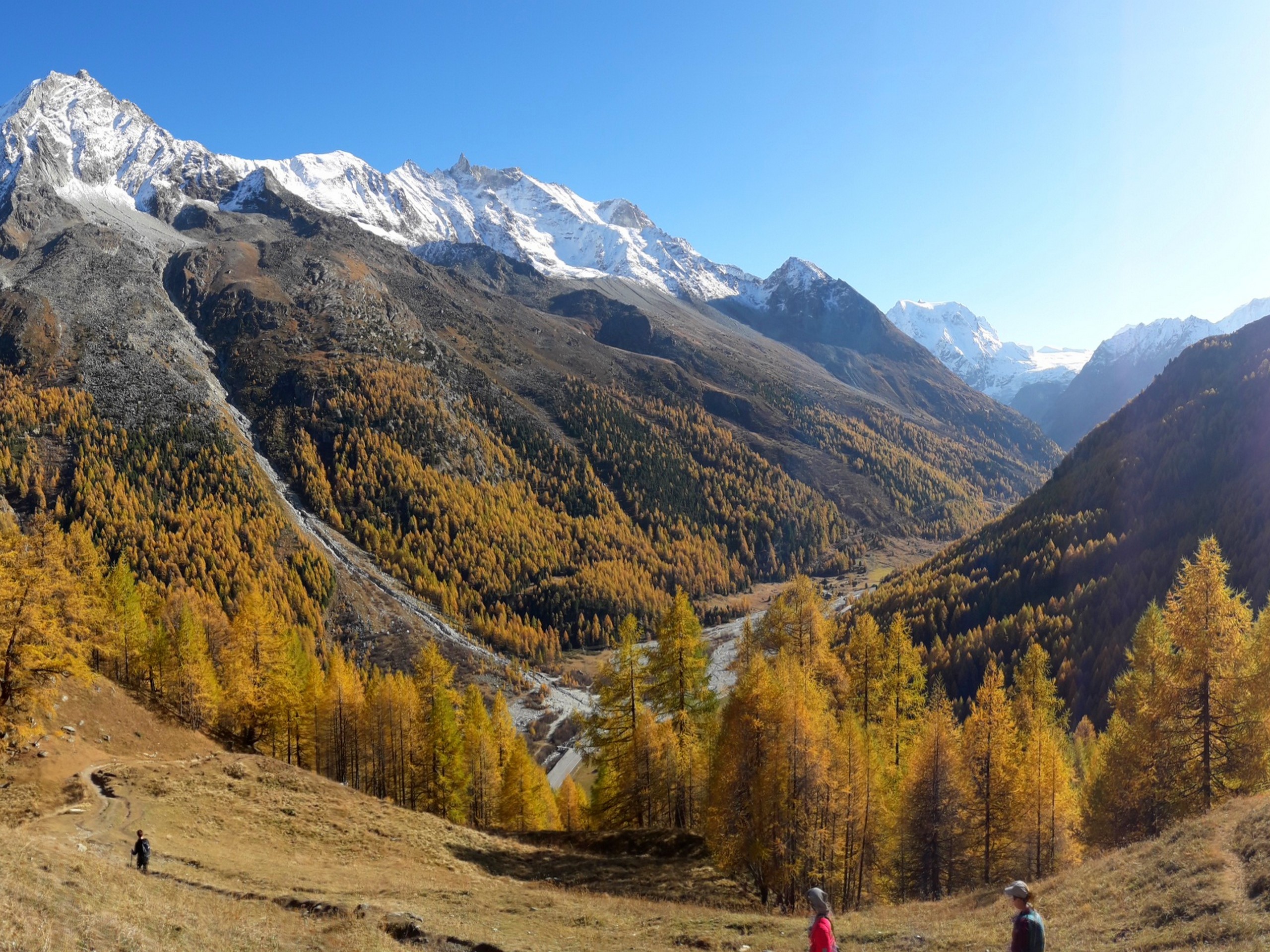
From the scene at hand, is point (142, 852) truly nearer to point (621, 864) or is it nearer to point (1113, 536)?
point (621, 864)

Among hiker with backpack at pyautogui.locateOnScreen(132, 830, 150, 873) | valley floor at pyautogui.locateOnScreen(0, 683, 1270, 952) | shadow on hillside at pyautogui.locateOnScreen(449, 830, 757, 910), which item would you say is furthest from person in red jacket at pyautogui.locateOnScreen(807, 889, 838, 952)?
hiker with backpack at pyautogui.locateOnScreen(132, 830, 150, 873)

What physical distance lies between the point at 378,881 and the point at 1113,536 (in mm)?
155000

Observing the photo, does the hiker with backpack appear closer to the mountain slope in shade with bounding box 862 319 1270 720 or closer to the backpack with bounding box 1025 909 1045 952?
the backpack with bounding box 1025 909 1045 952

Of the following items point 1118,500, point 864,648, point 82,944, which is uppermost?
point 1118,500

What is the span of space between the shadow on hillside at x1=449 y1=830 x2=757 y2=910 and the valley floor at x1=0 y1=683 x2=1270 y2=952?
0.17 m

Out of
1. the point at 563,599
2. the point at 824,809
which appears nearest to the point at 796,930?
the point at 824,809

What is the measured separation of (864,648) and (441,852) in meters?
30.4

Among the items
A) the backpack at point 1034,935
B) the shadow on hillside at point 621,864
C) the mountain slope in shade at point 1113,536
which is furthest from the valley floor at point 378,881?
the mountain slope in shade at point 1113,536

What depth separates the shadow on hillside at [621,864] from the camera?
35.3 m

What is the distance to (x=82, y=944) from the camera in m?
14.7

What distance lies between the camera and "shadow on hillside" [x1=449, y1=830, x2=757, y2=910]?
35.3m

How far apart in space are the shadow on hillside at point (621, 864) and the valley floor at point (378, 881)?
0.17m

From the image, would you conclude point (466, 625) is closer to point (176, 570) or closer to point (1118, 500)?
point (176, 570)

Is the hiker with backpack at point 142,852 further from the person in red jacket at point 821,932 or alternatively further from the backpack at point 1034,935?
the backpack at point 1034,935
